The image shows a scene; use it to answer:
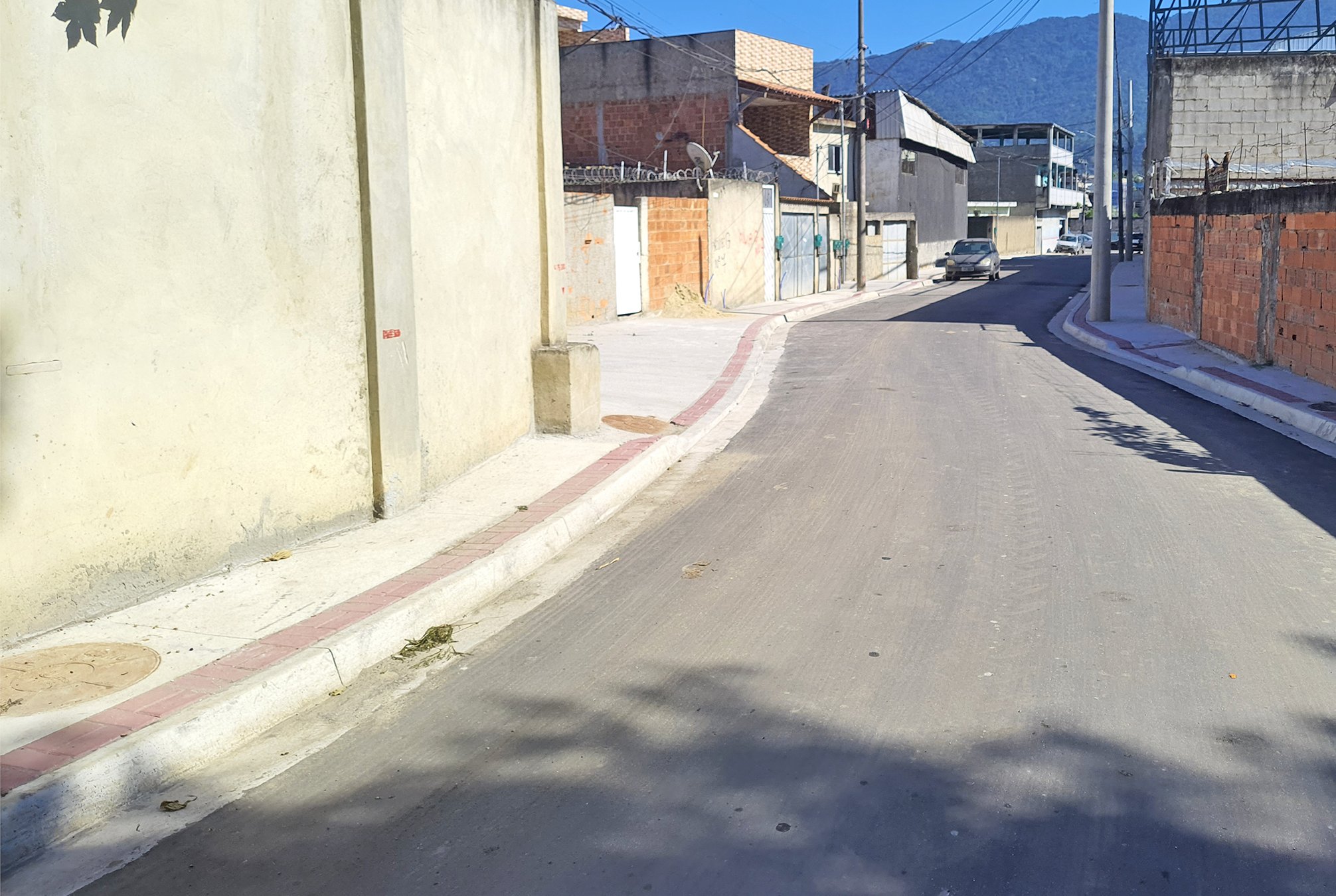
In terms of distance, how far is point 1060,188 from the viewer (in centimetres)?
10006

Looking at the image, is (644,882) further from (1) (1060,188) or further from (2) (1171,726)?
(1) (1060,188)

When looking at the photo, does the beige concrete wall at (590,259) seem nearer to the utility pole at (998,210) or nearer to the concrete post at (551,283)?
the concrete post at (551,283)

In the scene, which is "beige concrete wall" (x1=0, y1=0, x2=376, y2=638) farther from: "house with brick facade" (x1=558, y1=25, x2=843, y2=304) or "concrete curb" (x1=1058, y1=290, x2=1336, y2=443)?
"house with brick facade" (x1=558, y1=25, x2=843, y2=304)

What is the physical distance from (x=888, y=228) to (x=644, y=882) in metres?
48.7

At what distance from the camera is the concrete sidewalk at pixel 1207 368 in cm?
1222

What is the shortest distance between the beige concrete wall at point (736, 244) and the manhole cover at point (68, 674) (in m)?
24.3

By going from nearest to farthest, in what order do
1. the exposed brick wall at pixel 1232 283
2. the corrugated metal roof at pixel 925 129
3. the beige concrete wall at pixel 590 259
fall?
the exposed brick wall at pixel 1232 283, the beige concrete wall at pixel 590 259, the corrugated metal roof at pixel 925 129

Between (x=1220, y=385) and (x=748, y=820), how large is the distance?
12.5 meters

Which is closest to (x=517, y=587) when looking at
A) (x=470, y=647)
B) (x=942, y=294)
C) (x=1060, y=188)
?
(x=470, y=647)

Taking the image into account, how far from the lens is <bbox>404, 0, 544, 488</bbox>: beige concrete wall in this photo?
851 centimetres

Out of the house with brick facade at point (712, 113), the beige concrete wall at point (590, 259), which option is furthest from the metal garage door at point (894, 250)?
the beige concrete wall at point (590, 259)

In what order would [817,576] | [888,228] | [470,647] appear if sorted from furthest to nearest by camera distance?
1. [888,228]
2. [817,576]
3. [470,647]

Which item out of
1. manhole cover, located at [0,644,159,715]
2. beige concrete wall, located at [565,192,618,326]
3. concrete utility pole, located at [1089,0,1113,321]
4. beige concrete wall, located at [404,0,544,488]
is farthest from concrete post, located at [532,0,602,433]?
concrete utility pole, located at [1089,0,1113,321]

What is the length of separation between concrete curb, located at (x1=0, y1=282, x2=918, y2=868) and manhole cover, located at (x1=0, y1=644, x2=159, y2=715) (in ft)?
1.09
